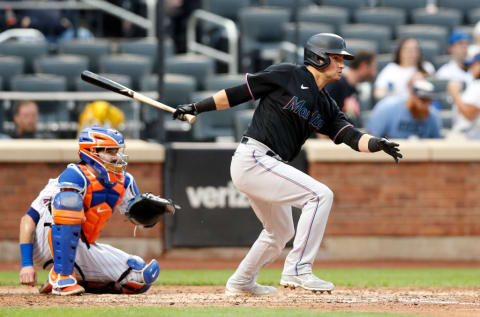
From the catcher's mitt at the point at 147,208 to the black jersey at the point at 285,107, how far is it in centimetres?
75

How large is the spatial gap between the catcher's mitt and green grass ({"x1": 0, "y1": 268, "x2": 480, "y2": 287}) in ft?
4.86

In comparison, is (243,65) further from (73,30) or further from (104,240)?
(104,240)

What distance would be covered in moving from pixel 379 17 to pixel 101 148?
8.24 m

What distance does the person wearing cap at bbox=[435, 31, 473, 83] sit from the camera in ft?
38.4

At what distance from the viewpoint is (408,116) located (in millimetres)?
9961

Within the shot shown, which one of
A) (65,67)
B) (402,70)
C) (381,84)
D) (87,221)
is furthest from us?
(65,67)

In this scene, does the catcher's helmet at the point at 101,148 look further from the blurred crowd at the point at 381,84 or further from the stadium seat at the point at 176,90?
the stadium seat at the point at 176,90

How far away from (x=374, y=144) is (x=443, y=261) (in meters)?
4.34

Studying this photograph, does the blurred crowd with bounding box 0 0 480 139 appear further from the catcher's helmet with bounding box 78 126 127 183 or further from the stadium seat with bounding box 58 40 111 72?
the catcher's helmet with bounding box 78 126 127 183

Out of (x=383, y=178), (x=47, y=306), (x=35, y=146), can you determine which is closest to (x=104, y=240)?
(x=35, y=146)

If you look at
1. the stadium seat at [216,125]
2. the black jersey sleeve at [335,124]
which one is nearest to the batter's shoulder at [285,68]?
the black jersey sleeve at [335,124]

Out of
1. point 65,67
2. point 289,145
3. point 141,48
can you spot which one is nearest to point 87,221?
point 289,145

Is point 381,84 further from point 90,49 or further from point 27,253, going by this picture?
point 27,253

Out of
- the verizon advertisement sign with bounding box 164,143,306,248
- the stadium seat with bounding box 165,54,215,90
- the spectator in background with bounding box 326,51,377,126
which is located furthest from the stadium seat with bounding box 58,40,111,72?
the spectator in background with bounding box 326,51,377,126
